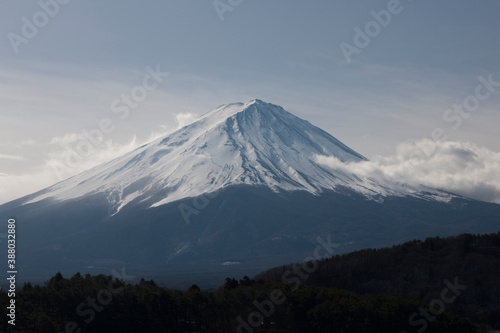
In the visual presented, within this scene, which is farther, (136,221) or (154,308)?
(136,221)

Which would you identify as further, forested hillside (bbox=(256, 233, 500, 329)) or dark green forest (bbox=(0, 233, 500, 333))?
forested hillside (bbox=(256, 233, 500, 329))

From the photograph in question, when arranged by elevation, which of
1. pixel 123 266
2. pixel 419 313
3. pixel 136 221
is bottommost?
pixel 419 313

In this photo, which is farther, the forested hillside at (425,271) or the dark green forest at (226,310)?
the forested hillside at (425,271)

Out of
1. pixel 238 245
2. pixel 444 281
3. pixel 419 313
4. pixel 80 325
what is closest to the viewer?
pixel 419 313

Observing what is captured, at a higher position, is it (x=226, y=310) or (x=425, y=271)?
(x=425, y=271)

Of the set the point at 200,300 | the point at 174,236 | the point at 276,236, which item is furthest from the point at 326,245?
the point at 200,300

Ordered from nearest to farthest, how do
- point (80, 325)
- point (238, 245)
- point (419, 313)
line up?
point (419, 313) < point (80, 325) < point (238, 245)

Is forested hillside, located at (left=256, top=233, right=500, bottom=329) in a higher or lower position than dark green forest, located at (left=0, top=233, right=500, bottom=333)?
higher

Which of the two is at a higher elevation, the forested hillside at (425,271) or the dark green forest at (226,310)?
the forested hillside at (425,271)

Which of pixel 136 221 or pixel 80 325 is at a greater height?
pixel 136 221

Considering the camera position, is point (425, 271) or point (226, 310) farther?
point (425, 271)

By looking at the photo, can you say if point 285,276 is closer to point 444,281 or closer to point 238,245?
point 444,281
